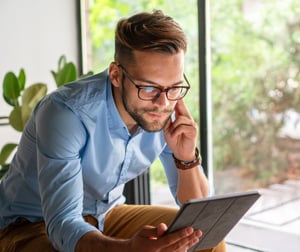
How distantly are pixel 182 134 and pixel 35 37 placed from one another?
2022 mm

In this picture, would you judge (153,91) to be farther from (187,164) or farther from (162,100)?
(187,164)

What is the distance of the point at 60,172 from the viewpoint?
1.48 m

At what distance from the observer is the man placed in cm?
146

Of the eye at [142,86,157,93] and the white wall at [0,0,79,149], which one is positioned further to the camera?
the white wall at [0,0,79,149]

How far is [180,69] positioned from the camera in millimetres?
1577

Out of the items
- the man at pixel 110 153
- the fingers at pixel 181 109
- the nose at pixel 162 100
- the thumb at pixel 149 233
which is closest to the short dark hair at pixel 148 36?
the man at pixel 110 153

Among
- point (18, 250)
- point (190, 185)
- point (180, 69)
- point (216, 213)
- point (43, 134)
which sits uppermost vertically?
point (180, 69)

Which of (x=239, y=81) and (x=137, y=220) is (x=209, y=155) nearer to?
(x=239, y=81)

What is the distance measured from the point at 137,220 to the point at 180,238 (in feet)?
1.81

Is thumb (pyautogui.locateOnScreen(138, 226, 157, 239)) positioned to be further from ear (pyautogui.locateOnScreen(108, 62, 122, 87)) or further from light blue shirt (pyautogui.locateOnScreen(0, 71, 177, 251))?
ear (pyautogui.locateOnScreen(108, 62, 122, 87))

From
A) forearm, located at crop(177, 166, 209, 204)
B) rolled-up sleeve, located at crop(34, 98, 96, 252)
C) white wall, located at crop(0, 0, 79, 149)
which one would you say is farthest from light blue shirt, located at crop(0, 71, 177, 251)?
white wall, located at crop(0, 0, 79, 149)

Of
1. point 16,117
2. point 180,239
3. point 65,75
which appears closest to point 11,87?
point 16,117

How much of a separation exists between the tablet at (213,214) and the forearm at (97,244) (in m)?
0.13

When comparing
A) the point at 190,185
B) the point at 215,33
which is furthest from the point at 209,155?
the point at 190,185
